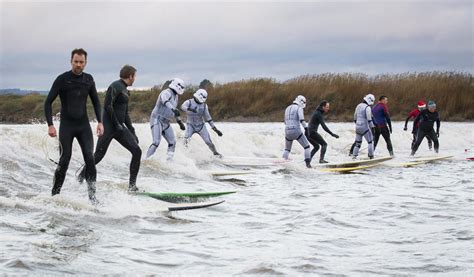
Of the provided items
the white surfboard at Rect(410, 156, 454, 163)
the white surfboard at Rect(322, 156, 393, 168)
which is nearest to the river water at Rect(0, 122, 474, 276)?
the white surfboard at Rect(322, 156, 393, 168)

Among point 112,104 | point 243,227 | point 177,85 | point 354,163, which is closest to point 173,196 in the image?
point 112,104

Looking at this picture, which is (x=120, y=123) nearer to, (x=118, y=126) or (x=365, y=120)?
(x=118, y=126)

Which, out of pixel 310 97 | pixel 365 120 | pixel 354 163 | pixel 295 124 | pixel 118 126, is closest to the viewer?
pixel 118 126

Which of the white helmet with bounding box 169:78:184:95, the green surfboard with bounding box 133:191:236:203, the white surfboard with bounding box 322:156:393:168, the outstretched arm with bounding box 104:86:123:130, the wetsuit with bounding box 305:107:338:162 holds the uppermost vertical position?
the white helmet with bounding box 169:78:184:95

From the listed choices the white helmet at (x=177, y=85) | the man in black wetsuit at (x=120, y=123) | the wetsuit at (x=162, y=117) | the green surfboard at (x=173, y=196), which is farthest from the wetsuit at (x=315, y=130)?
the man in black wetsuit at (x=120, y=123)

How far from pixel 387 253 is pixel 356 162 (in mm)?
11535

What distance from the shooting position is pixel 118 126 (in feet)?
33.2

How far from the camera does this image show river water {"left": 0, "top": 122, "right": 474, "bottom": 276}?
6480 millimetres

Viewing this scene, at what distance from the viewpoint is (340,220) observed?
9211mm

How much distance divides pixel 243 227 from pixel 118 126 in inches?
101

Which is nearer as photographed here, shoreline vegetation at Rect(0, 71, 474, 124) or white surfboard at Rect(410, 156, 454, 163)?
white surfboard at Rect(410, 156, 454, 163)

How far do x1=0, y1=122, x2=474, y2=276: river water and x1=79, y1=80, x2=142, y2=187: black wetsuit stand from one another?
57cm

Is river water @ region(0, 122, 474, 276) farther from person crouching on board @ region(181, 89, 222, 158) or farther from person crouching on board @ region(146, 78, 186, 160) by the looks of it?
person crouching on board @ region(181, 89, 222, 158)

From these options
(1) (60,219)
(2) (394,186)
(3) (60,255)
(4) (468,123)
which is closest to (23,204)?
(1) (60,219)
